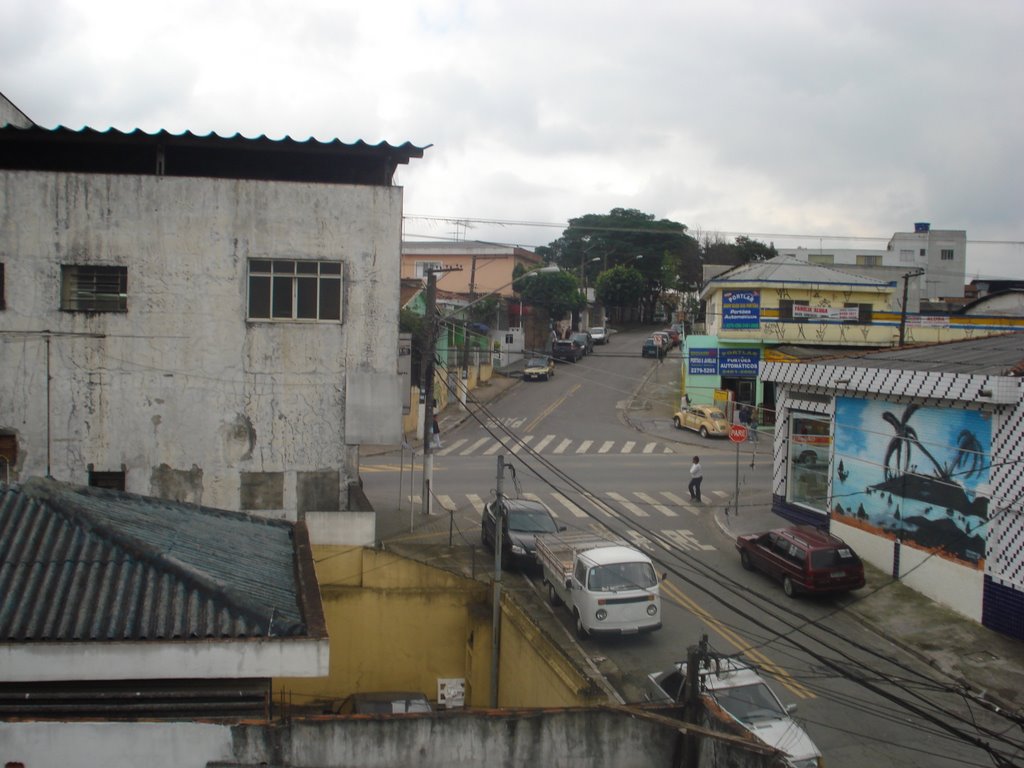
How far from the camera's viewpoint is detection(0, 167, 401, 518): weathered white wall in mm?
18328

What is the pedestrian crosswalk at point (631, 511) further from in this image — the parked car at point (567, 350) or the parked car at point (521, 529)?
the parked car at point (567, 350)

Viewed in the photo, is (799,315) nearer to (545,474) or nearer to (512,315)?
(545,474)

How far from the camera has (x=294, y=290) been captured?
62.3ft

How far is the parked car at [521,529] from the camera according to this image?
770 inches

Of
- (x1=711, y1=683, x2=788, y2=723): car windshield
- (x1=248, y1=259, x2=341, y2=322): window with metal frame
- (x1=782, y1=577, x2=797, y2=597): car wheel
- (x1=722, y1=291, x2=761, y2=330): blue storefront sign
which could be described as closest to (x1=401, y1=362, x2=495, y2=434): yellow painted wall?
(x1=248, y1=259, x2=341, y2=322): window with metal frame

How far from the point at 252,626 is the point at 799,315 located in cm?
3782

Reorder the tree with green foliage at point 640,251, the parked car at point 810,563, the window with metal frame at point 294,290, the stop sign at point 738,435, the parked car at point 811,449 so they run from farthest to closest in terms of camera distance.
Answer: the tree with green foliage at point 640,251, the stop sign at point 738,435, the parked car at point 811,449, the window with metal frame at point 294,290, the parked car at point 810,563

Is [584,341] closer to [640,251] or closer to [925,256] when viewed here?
[640,251]

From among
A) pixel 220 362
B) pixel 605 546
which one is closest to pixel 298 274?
pixel 220 362

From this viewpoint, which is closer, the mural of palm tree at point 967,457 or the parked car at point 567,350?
the mural of palm tree at point 967,457

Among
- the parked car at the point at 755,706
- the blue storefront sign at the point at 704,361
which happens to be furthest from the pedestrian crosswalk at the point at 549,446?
the parked car at the point at 755,706

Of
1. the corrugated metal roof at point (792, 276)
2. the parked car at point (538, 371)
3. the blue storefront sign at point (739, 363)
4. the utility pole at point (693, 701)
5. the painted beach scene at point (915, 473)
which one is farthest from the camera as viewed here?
the parked car at point (538, 371)

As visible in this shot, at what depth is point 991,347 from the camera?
2219 centimetres

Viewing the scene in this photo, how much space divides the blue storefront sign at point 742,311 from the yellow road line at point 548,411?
9687 millimetres
